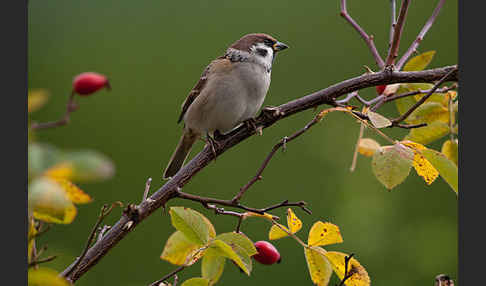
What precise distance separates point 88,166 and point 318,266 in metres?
0.44

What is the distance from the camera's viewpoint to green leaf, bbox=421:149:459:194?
28.2 inches

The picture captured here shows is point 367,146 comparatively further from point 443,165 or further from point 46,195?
point 46,195

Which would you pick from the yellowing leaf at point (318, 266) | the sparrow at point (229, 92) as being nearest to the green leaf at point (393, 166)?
the yellowing leaf at point (318, 266)

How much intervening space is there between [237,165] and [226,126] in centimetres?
97

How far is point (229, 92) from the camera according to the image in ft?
4.58

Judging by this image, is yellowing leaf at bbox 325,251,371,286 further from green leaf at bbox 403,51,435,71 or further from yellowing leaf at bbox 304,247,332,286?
green leaf at bbox 403,51,435,71

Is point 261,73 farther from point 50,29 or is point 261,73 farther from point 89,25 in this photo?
point 89,25

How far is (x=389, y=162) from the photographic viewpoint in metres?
0.67

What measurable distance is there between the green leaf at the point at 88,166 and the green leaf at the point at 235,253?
29 cm

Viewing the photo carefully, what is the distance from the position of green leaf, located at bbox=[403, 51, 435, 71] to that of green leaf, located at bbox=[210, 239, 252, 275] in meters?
0.45

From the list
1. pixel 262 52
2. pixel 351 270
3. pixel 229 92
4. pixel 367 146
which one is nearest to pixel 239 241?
pixel 351 270

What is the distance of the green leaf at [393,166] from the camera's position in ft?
2.19

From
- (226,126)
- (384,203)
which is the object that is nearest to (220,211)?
(226,126)

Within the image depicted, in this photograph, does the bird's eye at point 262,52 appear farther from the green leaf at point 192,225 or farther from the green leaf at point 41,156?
the green leaf at point 41,156
